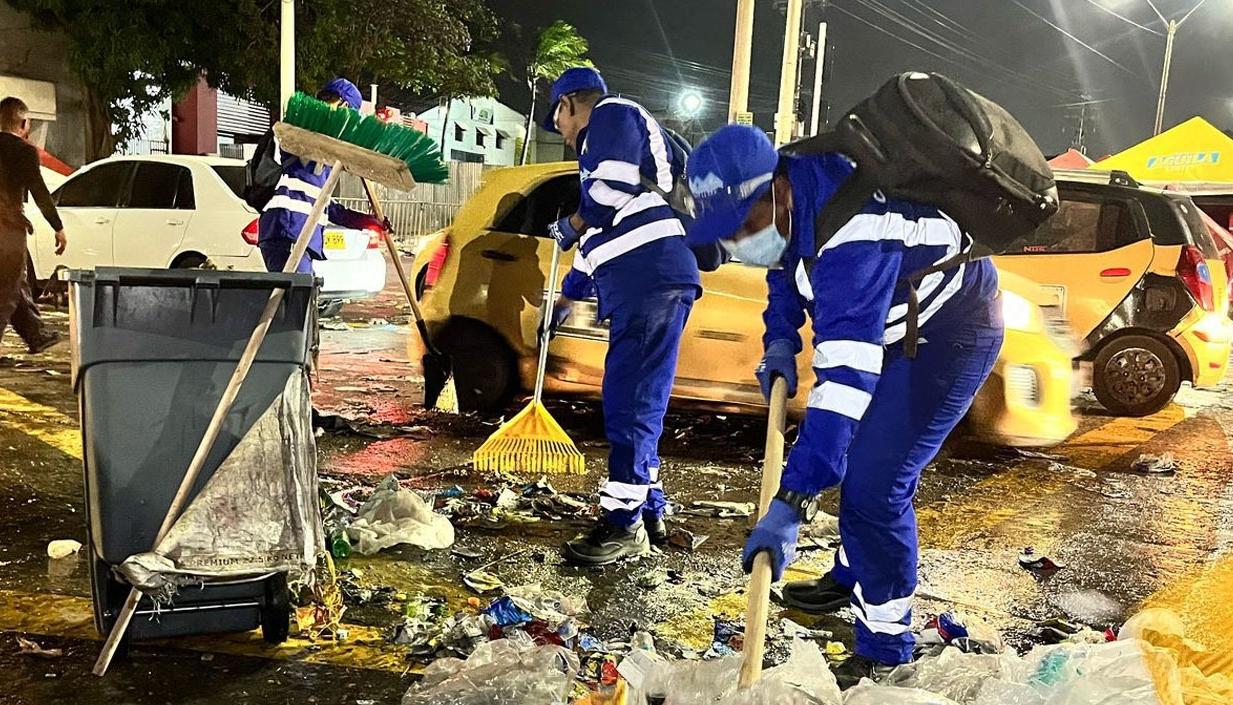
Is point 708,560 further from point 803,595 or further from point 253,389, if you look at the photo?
point 253,389

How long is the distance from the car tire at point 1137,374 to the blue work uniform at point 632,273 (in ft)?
15.8

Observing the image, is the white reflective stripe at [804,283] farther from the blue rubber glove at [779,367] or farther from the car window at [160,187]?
the car window at [160,187]

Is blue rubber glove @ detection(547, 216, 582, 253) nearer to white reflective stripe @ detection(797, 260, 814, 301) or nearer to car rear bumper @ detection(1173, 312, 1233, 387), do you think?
white reflective stripe @ detection(797, 260, 814, 301)

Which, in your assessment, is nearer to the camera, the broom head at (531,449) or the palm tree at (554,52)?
the broom head at (531,449)

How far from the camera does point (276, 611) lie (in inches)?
124

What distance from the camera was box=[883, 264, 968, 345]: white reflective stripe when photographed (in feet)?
9.34

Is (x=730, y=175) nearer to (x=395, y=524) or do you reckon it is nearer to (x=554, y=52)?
(x=395, y=524)

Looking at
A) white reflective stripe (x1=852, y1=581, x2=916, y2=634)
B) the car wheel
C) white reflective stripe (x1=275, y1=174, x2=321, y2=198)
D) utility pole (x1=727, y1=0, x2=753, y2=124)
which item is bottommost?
white reflective stripe (x1=852, y1=581, x2=916, y2=634)

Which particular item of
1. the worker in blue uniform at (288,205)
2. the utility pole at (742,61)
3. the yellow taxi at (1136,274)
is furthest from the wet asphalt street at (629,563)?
the utility pole at (742,61)

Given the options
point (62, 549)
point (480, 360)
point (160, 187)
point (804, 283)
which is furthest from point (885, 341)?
point (160, 187)

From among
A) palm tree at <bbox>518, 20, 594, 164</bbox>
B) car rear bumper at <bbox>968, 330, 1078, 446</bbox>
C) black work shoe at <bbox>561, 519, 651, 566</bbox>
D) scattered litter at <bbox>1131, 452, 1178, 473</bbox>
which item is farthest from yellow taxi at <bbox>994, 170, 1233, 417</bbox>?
palm tree at <bbox>518, 20, 594, 164</bbox>

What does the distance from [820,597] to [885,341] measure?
52.1 inches

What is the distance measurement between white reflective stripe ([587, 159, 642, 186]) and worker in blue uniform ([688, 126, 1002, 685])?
1.02 metres

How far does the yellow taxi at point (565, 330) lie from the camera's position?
579cm
